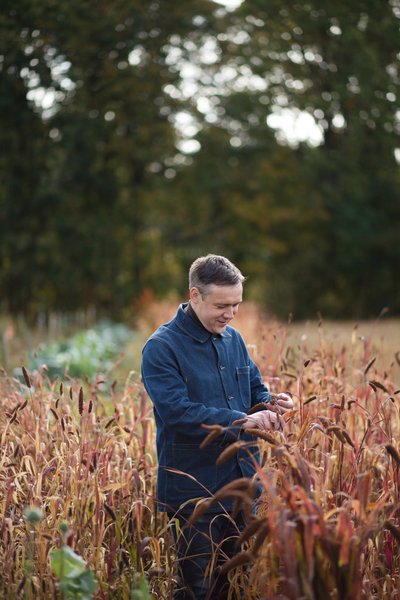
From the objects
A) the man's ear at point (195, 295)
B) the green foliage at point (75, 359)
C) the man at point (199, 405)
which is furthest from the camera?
the green foliage at point (75, 359)

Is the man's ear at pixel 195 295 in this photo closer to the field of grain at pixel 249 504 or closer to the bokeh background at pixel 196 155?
the field of grain at pixel 249 504

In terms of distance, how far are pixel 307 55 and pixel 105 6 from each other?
9.36 meters

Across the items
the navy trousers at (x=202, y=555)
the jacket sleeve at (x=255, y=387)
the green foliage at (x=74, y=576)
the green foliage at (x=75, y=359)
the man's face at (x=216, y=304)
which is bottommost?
the green foliage at (x=75, y=359)

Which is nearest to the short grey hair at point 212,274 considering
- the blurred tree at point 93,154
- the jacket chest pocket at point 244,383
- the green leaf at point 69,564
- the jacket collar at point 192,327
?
the jacket collar at point 192,327

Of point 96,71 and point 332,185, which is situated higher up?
point 96,71

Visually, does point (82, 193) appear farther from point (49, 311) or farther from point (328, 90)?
point (328, 90)

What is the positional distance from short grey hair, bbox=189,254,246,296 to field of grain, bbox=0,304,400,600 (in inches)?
20.2

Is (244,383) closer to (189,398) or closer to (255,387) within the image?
(255,387)

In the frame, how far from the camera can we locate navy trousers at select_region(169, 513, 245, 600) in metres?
2.94

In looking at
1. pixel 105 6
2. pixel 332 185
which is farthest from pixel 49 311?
pixel 332 185

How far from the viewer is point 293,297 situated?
24594mm

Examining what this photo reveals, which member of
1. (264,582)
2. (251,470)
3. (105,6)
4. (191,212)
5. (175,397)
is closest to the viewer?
(264,582)

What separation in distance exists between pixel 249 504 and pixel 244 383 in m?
1.00

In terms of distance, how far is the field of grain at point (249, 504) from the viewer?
220 cm
